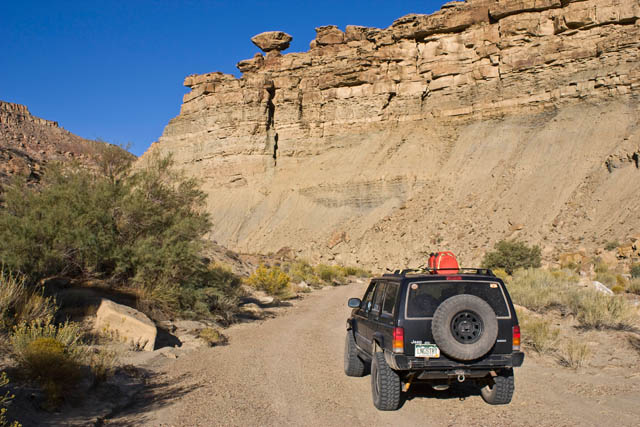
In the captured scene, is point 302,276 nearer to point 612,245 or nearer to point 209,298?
point 209,298

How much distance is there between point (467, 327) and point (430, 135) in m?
43.4

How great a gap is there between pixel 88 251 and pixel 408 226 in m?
31.6

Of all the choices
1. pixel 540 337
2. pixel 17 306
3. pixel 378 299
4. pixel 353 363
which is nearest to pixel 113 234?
pixel 17 306

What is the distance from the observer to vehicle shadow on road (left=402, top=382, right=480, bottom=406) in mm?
6219

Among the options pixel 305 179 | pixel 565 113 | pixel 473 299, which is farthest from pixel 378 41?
pixel 473 299

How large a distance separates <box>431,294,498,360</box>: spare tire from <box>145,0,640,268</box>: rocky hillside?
2682cm

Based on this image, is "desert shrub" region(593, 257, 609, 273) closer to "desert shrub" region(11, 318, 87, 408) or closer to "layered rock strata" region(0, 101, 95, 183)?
"desert shrub" region(11, 318, 87, 408)

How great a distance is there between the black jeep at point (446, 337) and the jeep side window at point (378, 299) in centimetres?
39

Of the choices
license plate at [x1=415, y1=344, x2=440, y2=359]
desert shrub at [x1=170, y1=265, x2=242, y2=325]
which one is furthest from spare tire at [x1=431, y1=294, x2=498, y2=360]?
desert shrub at [x1=170, y1=265, x2=242, y2=325]

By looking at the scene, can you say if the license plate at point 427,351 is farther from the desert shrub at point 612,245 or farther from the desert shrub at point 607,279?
the desert shrub at point 612,245

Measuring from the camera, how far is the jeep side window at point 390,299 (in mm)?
5901

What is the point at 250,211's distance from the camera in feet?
170

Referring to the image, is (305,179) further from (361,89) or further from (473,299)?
(473,299)

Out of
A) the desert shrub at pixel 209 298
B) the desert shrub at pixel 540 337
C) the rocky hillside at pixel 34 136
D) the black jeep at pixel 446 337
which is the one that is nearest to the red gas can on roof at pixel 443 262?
the black jeep at pixel 446 337
